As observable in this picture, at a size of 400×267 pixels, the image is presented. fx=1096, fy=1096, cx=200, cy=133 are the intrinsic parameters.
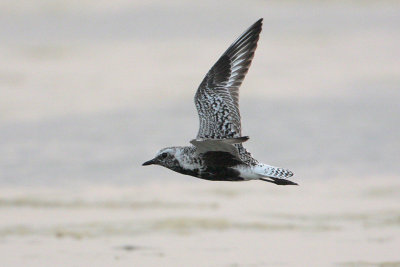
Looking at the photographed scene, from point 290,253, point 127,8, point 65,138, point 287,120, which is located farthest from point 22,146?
point 127,8

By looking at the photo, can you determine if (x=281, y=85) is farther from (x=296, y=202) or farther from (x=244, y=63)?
(x=244, y=63)

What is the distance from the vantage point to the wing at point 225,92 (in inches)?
364

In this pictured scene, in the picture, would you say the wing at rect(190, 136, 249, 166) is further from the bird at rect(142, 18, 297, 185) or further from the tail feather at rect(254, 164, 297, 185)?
the tail feather at rect(254, 164, 297, 185)

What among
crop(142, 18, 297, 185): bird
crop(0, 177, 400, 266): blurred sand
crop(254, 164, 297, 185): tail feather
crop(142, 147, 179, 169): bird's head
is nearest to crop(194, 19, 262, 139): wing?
crop(142, 18, 297, 185): bird

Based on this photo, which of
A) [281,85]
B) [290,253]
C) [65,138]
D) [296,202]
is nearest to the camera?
[290,253]

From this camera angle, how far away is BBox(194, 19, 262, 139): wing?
30.3ft

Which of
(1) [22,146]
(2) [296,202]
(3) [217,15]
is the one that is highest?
(3) [217,15]

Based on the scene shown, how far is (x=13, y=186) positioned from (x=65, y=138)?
1760mm

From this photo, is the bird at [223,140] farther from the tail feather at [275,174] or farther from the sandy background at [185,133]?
the sandy background at [185,133]

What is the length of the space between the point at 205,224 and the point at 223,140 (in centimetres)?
254

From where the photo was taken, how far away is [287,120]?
1435 cm

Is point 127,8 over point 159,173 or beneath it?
over

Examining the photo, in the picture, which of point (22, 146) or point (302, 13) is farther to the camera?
point (302, 13)

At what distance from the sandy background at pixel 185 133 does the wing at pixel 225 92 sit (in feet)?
3.69
